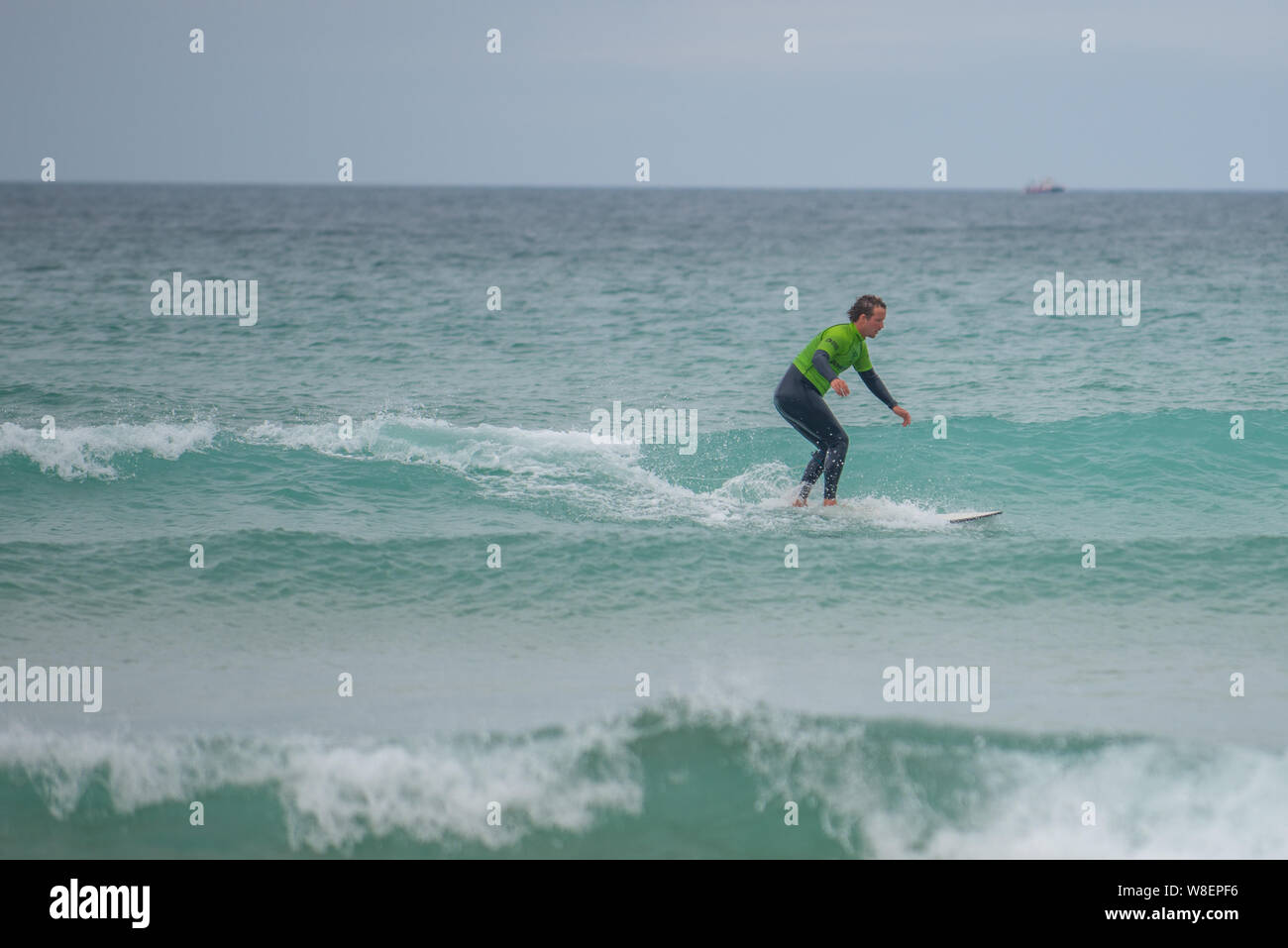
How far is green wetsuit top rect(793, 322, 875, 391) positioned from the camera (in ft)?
35.6

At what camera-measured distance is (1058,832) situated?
6484 millimetres

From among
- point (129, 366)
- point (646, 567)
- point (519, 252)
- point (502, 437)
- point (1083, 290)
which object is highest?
point (519, 252)

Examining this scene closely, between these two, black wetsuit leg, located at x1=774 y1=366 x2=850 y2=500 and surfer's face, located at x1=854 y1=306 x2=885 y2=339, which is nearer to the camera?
surfer's face, located at x1=854 y1=306 x2=885 y2=339

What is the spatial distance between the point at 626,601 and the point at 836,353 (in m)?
3.26

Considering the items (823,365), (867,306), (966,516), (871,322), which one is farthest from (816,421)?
(966,516)

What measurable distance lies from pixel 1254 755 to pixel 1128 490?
6435mm

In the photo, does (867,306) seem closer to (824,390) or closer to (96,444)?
(824,390)

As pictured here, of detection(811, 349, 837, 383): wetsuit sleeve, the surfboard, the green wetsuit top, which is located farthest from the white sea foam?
the surfboard

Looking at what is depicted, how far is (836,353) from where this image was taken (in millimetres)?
10922

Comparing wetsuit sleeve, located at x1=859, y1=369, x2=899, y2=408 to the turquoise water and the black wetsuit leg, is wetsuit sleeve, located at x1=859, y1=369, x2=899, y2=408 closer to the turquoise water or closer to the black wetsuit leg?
the black wetsuit leg

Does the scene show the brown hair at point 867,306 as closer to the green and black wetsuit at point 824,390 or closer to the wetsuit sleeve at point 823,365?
the green and black wetsuit at point 824,390

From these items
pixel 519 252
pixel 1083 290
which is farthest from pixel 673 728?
pixel 519 252

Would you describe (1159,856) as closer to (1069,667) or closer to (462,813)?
(1069,667)

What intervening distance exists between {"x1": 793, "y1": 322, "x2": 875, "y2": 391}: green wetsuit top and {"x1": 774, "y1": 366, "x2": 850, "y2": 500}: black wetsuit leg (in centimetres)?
7
